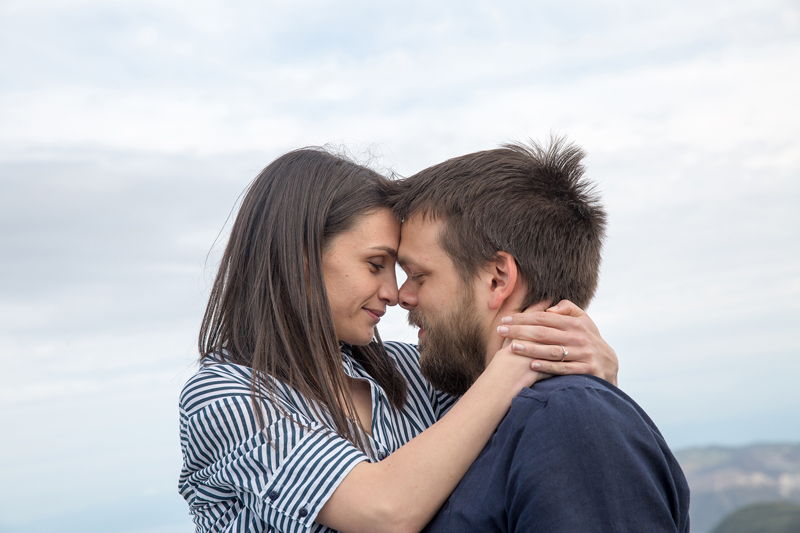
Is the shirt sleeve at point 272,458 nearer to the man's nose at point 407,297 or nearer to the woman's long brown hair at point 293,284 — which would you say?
the woman's long brown hair at point 293,284

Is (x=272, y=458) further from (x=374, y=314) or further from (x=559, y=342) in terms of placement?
(x=559, y=342)

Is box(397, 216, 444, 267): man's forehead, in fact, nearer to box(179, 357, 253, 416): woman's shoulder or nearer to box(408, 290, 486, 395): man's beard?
box(408, 290, 486, 395): man's beard

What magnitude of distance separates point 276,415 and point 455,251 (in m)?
0.89

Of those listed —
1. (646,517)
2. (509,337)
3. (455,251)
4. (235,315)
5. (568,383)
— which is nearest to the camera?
(646,517)

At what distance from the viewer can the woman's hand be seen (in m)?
3.16

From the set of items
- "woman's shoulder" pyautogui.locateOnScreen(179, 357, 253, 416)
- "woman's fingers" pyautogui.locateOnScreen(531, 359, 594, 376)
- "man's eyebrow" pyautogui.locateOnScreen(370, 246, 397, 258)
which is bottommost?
"woman's shoulder" pyautogui.locateOnScreen(179, 357, 253, 416)

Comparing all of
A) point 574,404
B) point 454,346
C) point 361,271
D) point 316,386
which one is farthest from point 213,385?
point 574,404

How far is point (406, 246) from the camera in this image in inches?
149

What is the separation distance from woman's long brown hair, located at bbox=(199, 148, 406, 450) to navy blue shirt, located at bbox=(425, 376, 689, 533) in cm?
84

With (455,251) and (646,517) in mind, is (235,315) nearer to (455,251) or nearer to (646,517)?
(455,251)

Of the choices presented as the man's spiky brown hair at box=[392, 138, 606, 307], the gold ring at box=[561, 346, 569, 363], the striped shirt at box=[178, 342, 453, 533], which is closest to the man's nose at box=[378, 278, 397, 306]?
the man's spiky brown hair at box=[392, 138, 606, 307]

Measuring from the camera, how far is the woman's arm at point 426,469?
3.08m

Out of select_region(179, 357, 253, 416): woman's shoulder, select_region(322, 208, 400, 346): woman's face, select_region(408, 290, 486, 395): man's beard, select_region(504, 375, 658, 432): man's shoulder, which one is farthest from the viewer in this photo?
select_region(322, 208, 400, 346): woman's face

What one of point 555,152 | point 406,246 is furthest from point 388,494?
point 555,152
